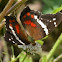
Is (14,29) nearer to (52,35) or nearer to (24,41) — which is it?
(24,41)

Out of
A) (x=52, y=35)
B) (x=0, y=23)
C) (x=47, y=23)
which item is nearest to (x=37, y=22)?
(x=47, y=23)
